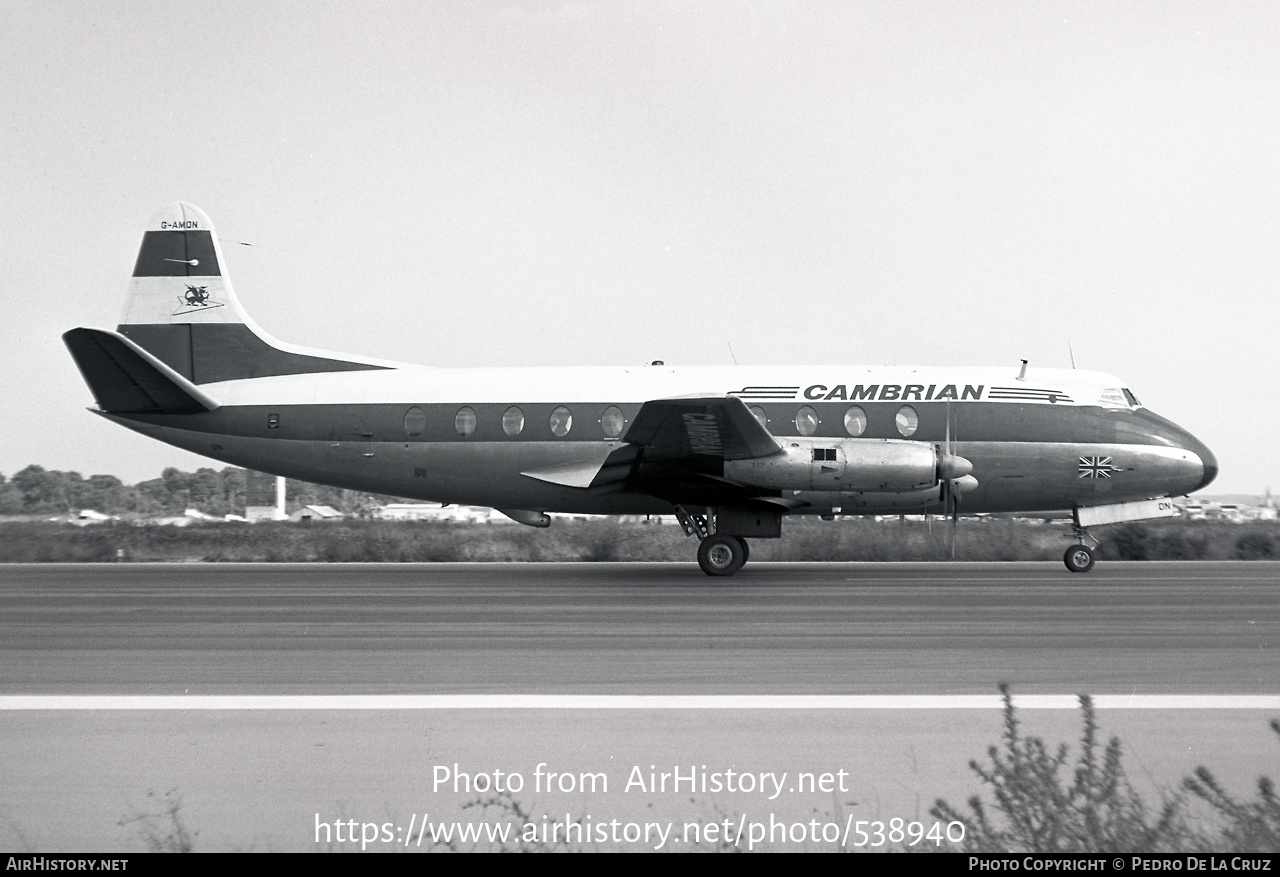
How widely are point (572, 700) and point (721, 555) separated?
36.9 ft

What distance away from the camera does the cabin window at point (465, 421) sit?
1980cm

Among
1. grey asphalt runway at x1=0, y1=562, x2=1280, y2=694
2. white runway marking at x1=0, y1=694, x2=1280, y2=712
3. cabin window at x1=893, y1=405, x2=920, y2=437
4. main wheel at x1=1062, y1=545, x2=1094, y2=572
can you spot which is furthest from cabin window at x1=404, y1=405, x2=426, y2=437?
white runway marking at x1=0, y1=694, x2=1280, y2=712

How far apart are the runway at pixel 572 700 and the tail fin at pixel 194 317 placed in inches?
306

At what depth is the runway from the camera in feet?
15.2

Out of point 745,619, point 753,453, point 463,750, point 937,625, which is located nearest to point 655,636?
point 745,619

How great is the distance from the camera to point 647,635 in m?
10.2

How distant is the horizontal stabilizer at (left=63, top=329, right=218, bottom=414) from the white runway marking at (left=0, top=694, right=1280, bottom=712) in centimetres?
1295

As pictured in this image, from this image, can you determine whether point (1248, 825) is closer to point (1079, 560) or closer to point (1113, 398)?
point (1079, 560)

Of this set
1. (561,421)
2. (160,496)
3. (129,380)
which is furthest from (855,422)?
(160,496)

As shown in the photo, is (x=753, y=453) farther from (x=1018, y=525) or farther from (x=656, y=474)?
(x=1018, y=525)

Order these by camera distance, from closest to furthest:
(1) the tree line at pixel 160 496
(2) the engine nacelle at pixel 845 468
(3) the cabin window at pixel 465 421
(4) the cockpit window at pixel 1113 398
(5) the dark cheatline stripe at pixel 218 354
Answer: (2) the engine nacelle at pixel 845 468
(3) the cabin window at pixel 465 421
(4) the cockpit window at pixel 1113 398
(5) the dark cheatline stripe at pixel 218 354
(1) the tree line at pixel 160 496

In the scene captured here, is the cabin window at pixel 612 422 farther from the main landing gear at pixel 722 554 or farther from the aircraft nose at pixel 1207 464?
the aircraft nose at pixel 1207 464

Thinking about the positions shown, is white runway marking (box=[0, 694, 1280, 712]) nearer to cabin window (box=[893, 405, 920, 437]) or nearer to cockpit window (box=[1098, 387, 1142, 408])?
cabin window (box=[893, 405, 920, 437])

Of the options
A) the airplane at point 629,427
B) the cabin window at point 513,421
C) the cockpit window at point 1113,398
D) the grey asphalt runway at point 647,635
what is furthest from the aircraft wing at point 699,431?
the cockpit window at point 1113,398
